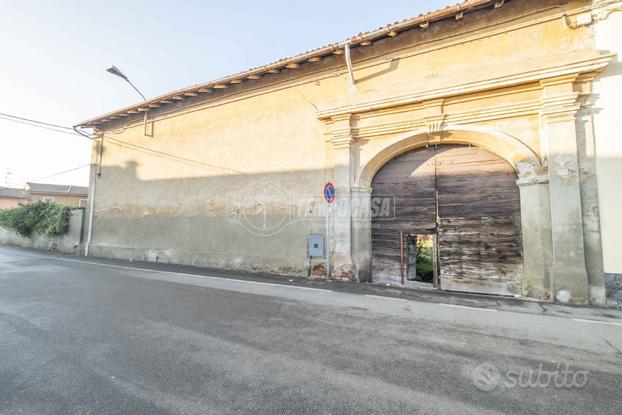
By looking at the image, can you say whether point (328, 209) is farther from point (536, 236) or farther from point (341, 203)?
point (536, 236)

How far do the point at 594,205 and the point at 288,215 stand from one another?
22.2ft

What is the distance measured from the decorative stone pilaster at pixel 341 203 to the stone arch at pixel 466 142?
0.43 m

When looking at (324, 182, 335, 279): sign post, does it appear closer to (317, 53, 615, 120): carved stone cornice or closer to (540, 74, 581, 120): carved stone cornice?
(317, 53, 615, 120): carved stone cornice

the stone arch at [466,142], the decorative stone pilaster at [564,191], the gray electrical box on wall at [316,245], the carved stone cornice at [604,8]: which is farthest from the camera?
the gray electrical box on wall at [316,245]

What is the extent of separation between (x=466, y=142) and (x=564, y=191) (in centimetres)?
213

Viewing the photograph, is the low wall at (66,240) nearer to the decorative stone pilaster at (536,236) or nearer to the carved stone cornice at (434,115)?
the carved stone cornice at (434,115)

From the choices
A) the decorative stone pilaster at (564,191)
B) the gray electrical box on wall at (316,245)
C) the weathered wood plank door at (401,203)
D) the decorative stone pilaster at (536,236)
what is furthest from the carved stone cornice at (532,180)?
the gray electrical box on wall at (316,245)

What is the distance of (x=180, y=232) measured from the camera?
33.2ft

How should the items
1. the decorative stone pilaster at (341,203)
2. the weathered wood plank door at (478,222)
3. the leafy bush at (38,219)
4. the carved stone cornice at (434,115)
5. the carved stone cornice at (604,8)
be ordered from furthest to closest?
the leafy bush at (38,219), the decorative stone pilaster at (341,203), the carved stone cornice at (434,115), the weathered wood plank door at (478,222), the carved stone cornice at (604,8)

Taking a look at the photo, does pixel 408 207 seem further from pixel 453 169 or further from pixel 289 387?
pixel 289 387

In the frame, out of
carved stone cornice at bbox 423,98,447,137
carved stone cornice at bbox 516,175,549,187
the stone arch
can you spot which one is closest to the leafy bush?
the stone arch

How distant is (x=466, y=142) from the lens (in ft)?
21.1

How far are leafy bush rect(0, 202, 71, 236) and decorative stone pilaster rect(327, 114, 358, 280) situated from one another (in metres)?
14.9

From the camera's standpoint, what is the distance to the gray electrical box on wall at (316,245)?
740cm
